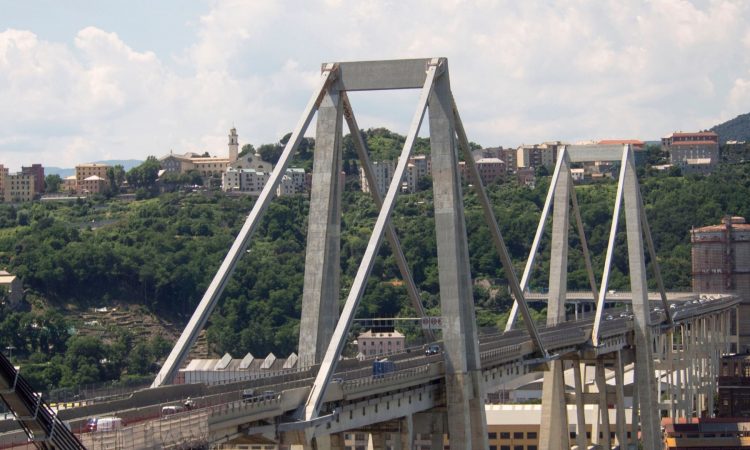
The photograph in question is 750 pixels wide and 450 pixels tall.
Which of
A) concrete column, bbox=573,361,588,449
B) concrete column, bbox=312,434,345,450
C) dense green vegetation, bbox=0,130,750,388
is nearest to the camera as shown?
concrete column, bbox=312,434,345,450

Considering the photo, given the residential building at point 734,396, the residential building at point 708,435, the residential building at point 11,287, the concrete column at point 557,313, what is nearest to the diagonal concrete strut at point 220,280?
the concrete column at point 557,313

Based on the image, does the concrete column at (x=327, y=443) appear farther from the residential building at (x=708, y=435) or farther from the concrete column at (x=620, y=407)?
the residential building at (x=708, y=435)

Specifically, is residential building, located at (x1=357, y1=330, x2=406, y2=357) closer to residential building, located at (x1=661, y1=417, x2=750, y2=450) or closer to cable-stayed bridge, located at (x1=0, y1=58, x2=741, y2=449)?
residential building, located at (x1=661, y1=417, x2=750, y2=450)

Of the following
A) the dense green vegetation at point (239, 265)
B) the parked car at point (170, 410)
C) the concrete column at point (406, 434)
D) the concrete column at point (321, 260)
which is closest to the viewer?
the parked car at point (170, 410)

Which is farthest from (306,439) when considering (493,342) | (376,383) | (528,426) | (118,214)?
(118,214)

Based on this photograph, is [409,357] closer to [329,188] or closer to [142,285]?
[329,188]

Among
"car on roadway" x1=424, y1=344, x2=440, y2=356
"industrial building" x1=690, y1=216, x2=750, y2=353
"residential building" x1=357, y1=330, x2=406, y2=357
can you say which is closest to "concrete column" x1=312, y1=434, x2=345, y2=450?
"car on roadway" x1=424, y1=344, x2=440, y2=356
